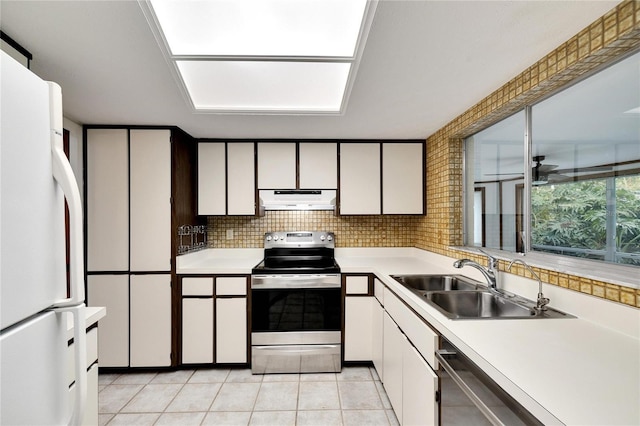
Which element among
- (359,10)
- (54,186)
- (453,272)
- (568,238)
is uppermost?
(359,10)

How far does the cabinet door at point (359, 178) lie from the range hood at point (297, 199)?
14 cm

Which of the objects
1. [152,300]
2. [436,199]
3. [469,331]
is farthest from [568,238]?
[152,300]

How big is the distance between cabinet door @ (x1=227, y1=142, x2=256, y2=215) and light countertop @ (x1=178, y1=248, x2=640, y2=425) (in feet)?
6.21

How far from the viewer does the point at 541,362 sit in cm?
94

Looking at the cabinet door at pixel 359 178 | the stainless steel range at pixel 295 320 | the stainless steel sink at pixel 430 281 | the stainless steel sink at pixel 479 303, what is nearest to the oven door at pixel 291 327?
the stainless steel range at pixel 295 320

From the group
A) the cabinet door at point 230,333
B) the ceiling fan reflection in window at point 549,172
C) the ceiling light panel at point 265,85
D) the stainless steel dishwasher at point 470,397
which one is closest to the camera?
the stainless steel dishwasher at point 470,397

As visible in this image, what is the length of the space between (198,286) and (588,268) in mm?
2682

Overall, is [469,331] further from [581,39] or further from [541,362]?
[581,39]

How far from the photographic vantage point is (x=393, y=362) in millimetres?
2053

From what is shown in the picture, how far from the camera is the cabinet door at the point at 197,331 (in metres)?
2.70

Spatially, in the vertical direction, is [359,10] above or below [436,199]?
above

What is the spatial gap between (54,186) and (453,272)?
2.47 metres

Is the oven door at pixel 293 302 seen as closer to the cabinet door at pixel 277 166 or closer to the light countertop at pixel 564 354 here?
the cabinet door at pixel 277 166

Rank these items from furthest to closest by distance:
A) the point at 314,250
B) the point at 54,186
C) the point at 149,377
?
the point at 314,250, the point at 149,377, the point at 54,186
